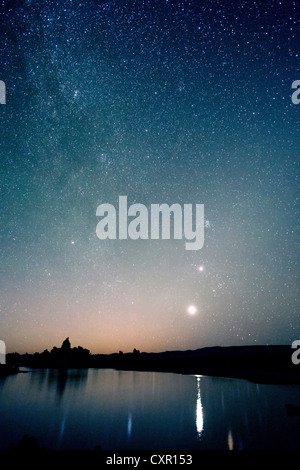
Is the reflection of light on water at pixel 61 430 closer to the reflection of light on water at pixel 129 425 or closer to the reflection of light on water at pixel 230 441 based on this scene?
the reflection of light on water at pixel 129 425

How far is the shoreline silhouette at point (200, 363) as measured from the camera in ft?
231

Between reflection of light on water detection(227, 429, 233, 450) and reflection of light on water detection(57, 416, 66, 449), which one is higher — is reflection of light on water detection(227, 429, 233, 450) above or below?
above

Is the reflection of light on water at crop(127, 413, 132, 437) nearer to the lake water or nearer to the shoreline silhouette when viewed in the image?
the lake water

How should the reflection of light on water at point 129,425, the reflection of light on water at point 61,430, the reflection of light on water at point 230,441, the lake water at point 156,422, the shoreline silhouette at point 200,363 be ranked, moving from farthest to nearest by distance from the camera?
the shoreline silhouette at point 200,363 < the reflection of light on water at point 129,425 < the reflection of light on water at point 61,430 < the lake water at point 156,422 < the reflection of light on water at point 230,441

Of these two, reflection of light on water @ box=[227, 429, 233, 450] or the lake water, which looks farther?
the lake water

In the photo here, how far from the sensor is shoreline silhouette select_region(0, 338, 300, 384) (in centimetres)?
7049

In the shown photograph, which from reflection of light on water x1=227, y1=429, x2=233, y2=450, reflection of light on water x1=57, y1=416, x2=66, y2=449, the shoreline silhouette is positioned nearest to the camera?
reflection of light on water x1=227, y1=429, x2=233, y2=450

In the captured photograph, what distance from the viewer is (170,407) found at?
34.0m

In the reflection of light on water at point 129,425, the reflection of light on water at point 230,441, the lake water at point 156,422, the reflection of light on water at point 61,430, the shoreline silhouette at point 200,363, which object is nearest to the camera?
the reflection of light on water at point 230,441

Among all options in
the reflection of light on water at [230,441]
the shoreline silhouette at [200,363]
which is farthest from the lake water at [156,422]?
the shoreline silhouette at [200,363]

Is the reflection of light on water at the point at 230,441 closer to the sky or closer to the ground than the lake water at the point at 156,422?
closer to the sky

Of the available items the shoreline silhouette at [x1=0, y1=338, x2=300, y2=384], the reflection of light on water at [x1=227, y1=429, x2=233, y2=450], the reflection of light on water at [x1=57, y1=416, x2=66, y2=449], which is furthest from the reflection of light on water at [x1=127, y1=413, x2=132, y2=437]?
the shoreline silhouette at [x1=0, y1=338, x2=300, y2=384]

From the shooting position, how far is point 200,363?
10688 cm

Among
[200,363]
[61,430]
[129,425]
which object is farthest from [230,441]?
[200,363]
